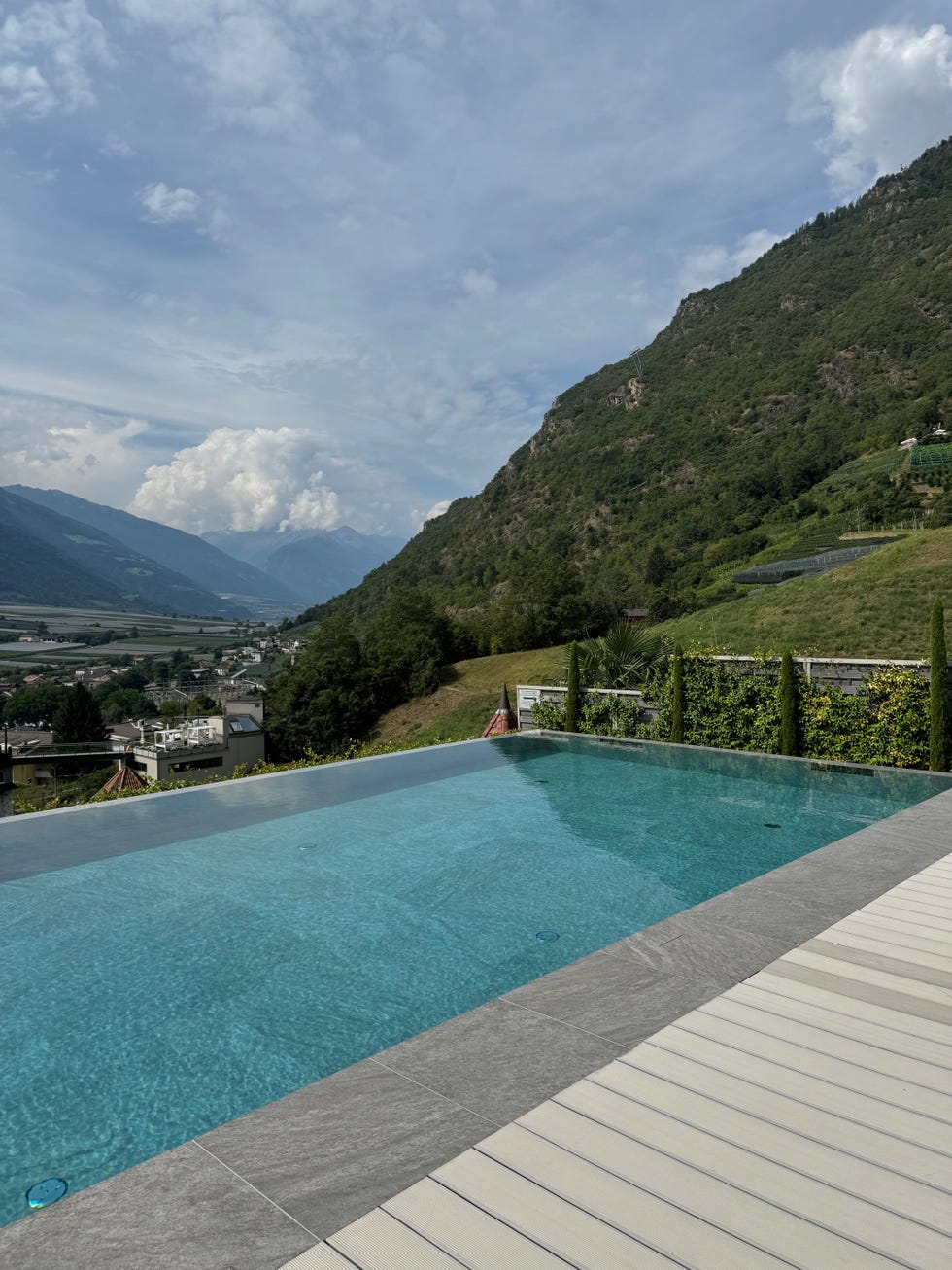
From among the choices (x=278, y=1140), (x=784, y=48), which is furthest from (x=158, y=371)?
(x=278, y=1140)

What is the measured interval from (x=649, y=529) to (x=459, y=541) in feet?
77.5

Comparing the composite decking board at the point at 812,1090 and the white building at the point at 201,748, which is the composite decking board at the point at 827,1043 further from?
the white building at the point at 201,748

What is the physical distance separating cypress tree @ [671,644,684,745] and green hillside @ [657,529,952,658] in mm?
11436

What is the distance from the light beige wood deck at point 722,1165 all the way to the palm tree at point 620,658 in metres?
9.99

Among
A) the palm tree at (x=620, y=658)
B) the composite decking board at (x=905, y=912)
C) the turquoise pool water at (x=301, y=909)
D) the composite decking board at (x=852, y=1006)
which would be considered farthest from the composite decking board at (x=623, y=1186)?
the palm tree at (x=620, y=658)

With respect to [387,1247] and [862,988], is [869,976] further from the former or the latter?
[387,1247]

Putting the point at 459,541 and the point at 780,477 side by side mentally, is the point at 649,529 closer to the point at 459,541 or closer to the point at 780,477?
the point at 780,477

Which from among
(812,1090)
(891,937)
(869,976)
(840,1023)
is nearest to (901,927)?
(891,937)

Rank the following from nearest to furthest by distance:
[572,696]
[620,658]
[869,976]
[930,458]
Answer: [869,976]
[572,696]
[620,658]
[930,458]

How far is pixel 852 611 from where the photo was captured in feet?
85.4

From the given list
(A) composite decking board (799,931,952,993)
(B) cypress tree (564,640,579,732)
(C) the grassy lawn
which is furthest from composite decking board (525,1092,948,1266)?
(C) the grassy lawn

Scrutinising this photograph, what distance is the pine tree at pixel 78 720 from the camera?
42.1 m

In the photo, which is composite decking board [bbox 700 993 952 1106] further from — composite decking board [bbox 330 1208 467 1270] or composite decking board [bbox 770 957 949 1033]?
composite decking board [bbox 330 1208 467 1270]

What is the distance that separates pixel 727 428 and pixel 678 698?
54224 millimetres
